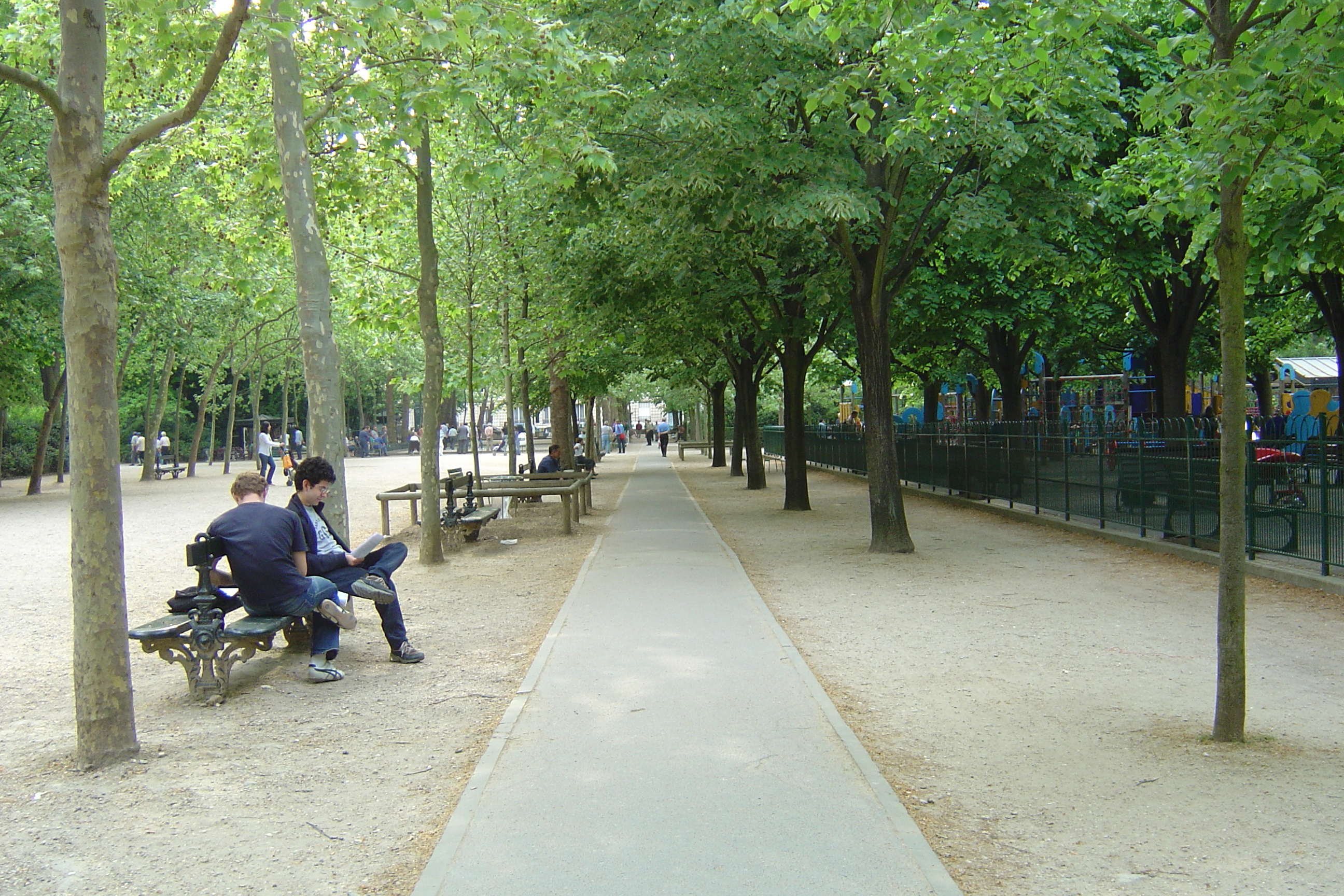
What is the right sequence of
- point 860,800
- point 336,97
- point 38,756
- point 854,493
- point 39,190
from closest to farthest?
point 860,800
point 38,756
point 336,97
point 39,190
point 854,493

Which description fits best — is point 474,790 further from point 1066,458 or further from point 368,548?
point 1066,458

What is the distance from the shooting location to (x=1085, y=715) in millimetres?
5965

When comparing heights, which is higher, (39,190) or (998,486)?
(39,190)

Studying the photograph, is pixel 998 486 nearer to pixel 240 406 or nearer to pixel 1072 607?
pixel 1072 607

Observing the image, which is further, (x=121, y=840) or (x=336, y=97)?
(x=336, y=97)

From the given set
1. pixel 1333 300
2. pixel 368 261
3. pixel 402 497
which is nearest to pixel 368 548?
pixel 402 497

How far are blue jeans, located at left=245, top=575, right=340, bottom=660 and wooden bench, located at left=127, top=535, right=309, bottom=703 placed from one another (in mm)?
92

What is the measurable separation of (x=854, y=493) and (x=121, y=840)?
71.3ft

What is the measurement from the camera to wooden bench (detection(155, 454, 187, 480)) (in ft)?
116

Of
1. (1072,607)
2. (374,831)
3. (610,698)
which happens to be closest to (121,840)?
(374,831)

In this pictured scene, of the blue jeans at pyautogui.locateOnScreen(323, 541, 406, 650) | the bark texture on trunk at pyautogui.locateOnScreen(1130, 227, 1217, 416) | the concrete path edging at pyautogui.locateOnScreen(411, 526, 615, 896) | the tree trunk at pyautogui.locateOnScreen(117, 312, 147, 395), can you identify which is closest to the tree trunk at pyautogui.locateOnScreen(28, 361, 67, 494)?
the tree trunk at pyautogui.locateOnScreen(117, 312, 147, 395)

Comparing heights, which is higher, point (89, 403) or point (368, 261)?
point (368, 261)

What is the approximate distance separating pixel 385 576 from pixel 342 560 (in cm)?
33

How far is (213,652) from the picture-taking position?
6.27 metres
